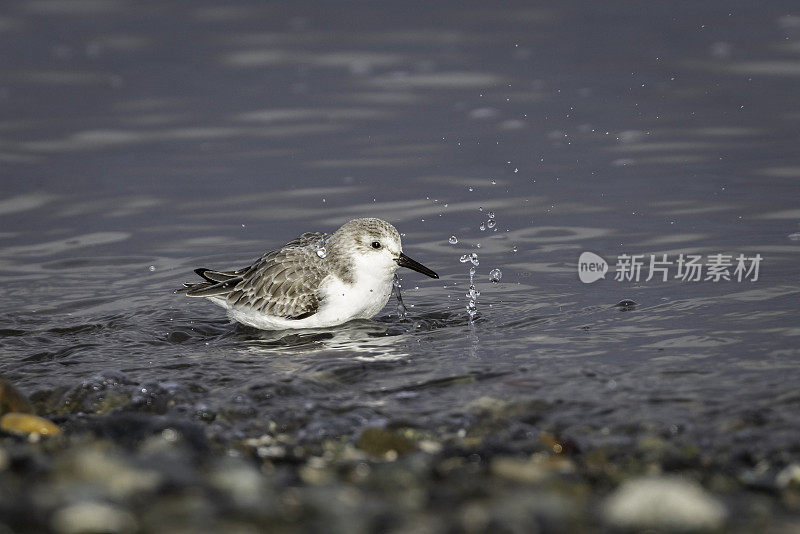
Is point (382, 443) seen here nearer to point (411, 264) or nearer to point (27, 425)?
point (27, 425)

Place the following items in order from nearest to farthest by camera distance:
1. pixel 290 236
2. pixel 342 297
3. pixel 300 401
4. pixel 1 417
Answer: pixel 1 417 < pixel 300 401 < pixel 342 297 < pixel 290 236

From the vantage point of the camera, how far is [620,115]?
42.5ft

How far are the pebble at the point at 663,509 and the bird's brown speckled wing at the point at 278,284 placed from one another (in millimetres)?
4734

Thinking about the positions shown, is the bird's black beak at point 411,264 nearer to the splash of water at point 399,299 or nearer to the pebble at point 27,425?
the splash of water at point 399,299

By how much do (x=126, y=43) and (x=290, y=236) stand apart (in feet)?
18.8

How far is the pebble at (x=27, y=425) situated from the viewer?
611 cm

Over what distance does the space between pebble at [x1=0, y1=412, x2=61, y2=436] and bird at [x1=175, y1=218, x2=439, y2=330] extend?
291 cm

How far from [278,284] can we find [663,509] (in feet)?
16.7

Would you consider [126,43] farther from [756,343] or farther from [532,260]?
[756,343]

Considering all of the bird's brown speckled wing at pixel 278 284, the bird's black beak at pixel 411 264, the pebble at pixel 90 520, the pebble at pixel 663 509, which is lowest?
the pebble at pixel 663 509

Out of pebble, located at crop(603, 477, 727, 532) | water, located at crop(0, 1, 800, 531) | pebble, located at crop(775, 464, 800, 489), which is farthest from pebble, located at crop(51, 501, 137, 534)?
pebble, located at crop(775, 464, 800, 489)

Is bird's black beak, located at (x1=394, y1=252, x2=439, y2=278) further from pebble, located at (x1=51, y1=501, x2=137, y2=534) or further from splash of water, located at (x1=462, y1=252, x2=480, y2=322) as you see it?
pebble, located at (x1=51, y1=501, x2=137, y2=534)

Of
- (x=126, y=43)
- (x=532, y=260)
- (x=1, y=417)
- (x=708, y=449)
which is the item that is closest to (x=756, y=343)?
(x=708, y=449)

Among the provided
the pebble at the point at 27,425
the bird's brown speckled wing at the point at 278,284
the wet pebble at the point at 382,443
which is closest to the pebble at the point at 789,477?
the wet pebble at the point at 382,443
